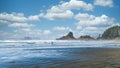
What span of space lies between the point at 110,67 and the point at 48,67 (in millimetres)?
5265

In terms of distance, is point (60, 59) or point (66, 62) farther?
point (60, 59)

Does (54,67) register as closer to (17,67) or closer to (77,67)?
(77,67)

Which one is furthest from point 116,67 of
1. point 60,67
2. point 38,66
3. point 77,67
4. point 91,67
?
point 38,66

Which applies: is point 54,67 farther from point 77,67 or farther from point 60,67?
point 77,67

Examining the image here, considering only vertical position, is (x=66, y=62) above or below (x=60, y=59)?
below

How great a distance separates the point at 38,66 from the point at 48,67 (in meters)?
1.12

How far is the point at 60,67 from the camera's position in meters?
19.6

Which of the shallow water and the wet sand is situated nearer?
the wet sand

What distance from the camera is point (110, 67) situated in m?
19.2

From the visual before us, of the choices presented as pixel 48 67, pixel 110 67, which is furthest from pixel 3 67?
pixel 110 67

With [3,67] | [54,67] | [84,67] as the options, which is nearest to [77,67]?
[84,67]

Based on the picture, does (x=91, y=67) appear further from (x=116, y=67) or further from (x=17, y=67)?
(x=17, y=67)

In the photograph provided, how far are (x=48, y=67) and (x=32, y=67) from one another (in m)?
1.38

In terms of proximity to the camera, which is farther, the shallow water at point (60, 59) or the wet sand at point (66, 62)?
the shallow water at point (60, 59)
